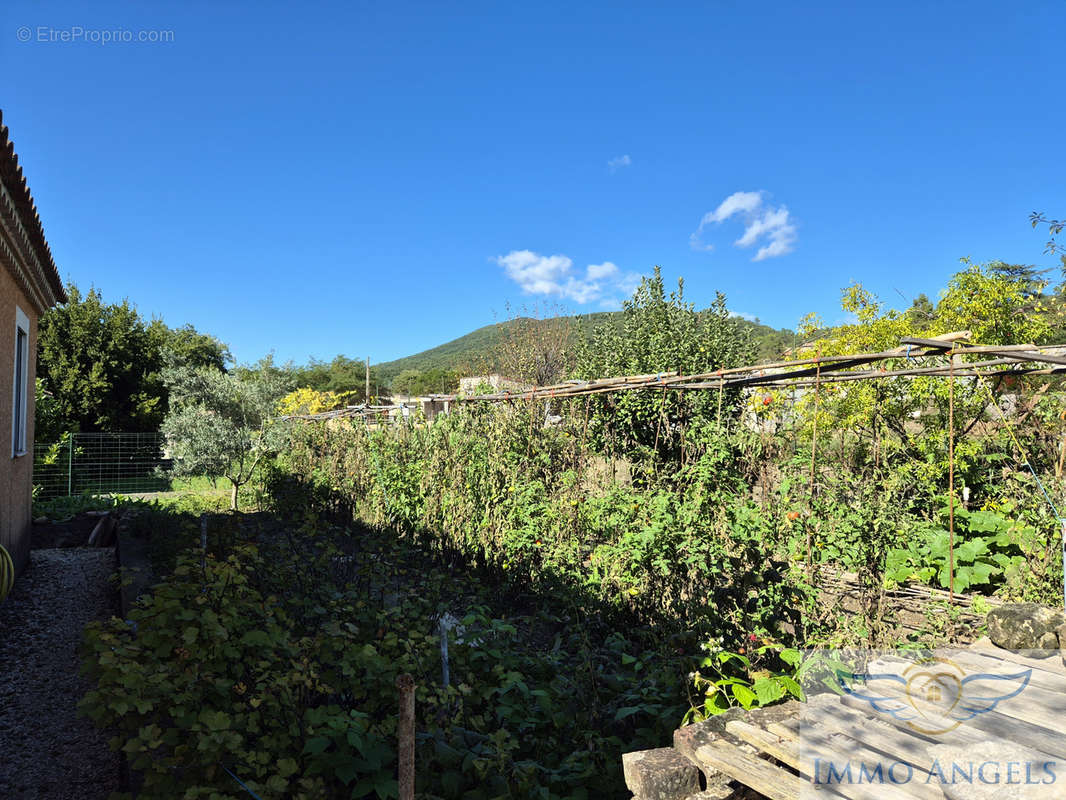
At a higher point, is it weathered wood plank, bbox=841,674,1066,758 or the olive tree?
the olive tree

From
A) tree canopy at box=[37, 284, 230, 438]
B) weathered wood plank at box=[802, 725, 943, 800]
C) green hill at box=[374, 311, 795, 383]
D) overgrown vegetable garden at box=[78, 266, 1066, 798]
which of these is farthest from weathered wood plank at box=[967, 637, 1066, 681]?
tree canopy at box=[37, 284, 230, 438]

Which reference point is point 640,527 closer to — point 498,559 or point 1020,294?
point 498,559

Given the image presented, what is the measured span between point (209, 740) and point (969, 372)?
13.3ft

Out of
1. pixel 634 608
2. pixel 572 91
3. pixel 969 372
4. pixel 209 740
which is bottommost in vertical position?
pixel 634 608

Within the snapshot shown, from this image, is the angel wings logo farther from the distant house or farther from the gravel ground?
the distant house

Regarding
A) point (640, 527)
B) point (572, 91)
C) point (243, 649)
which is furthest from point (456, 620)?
point (572, 91)

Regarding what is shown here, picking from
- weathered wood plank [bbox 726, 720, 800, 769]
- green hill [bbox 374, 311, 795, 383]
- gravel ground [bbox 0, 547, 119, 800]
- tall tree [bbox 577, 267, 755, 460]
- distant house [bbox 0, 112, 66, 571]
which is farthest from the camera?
green hill [bbox 374, 311, 795, 383]

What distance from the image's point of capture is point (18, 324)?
18.7ft

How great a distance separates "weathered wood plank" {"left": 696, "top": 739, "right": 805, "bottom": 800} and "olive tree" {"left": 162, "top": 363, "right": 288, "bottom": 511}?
10.9 m

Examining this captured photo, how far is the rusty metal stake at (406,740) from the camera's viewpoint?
141cm

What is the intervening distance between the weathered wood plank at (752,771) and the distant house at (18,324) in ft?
14.9

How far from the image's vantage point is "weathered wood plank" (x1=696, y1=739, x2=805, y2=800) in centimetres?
158

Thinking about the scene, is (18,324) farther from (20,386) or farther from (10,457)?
(10,457)

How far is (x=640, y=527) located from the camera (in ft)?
12.6
